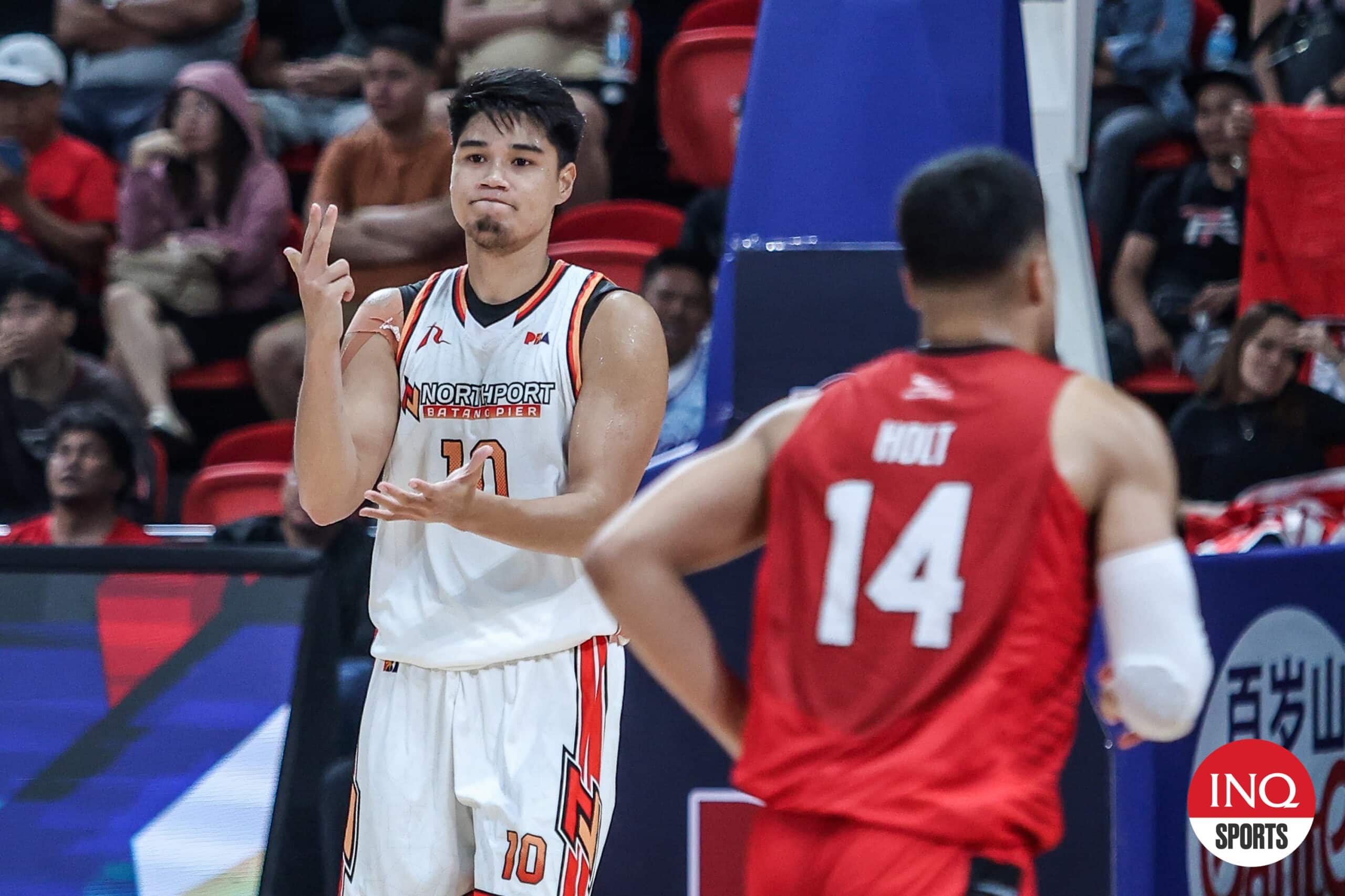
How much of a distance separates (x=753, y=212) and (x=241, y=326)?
4275 millimetres

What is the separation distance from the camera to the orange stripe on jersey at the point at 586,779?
11.2 ft

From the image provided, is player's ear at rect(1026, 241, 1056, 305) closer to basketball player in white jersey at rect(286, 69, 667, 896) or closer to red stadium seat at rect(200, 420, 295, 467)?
basketball player in white jersey at rect(286, 69, 667, 896)

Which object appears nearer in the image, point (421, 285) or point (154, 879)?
point (421, 285)

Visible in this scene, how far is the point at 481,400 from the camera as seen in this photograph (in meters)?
3.50

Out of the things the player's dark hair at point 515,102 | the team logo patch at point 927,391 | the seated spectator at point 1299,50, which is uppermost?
the seated spectator at point 1299,50

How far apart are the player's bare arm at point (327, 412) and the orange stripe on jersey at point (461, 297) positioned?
250 millimetres

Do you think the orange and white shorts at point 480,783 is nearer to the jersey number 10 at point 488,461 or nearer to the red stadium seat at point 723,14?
the jersey number 10 at point 488,461

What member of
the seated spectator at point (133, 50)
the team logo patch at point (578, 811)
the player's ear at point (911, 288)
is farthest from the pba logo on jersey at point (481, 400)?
the seated spectator at point (133, 50)

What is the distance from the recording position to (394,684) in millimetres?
3488

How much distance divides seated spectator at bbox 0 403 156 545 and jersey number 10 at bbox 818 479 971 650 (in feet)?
14.6

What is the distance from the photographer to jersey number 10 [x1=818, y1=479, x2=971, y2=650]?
2.30m

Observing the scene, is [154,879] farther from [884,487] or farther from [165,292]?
[165,292]

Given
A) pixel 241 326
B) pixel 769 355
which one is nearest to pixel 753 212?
pixel 769 355

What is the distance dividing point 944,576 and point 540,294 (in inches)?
59.9
